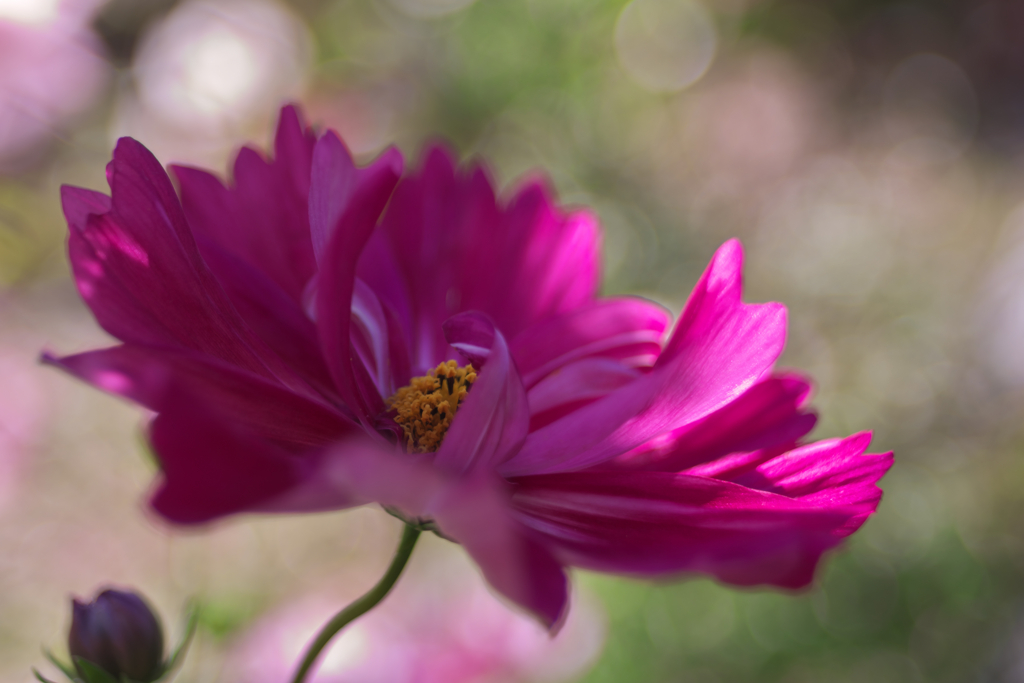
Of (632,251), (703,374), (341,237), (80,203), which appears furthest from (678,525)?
(632,251)

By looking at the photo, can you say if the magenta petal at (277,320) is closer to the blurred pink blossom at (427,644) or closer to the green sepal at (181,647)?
the green sepal at (181,647)

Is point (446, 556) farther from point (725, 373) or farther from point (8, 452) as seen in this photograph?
point (725, 373)

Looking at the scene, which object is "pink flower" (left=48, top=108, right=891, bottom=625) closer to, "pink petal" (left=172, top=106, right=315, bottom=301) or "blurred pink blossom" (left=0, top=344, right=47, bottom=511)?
"pink petal" (left=172, top=106, right=315, bottom=301)

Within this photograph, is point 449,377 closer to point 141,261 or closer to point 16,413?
point 141,261

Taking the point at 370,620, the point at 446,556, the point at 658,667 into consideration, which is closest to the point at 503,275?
the point at 370,620

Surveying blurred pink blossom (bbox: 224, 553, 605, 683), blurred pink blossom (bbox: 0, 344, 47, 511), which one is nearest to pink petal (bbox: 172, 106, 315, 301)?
blurred pink blossom (bbox: 224, 553, 605, 683)

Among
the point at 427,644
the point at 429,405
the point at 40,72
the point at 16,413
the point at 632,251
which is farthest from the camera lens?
the point at 632,251

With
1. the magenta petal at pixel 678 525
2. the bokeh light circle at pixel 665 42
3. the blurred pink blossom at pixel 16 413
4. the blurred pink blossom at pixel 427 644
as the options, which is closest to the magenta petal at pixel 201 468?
the magenta petal at pixel 678 525
